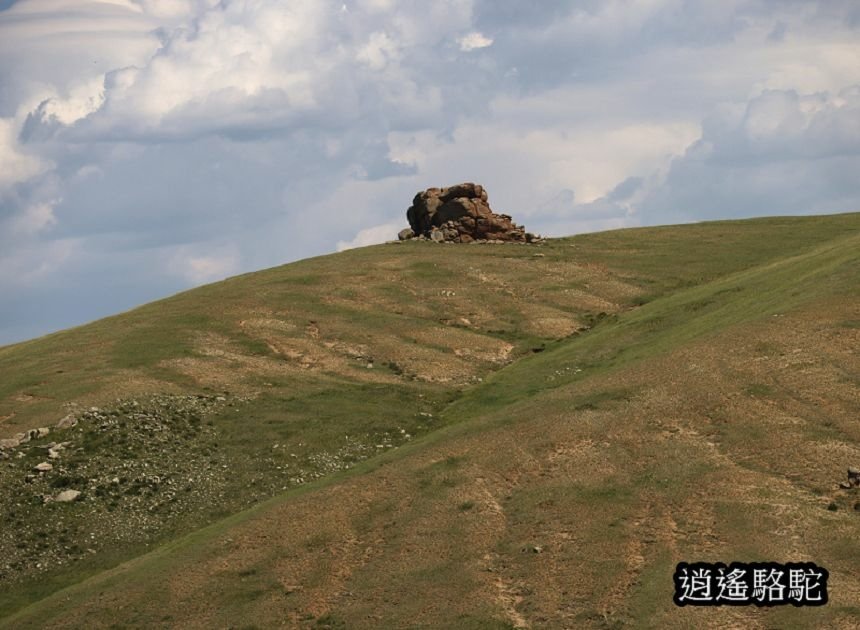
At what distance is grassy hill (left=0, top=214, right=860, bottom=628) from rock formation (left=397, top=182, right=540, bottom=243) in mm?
29239

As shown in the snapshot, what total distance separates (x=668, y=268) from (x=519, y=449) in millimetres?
64600

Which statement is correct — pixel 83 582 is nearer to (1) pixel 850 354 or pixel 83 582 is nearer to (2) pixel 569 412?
(2) pixel 569 412

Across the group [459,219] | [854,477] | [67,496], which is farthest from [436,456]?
[459,219]

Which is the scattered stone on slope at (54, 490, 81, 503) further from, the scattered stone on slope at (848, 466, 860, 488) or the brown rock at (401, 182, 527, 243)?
the brown rock at (401, 182, 527, 243)

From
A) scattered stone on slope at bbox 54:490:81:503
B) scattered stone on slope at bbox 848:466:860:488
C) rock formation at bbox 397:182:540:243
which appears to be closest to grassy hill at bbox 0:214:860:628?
scattered stone on slope at bbox 54:490:81:503

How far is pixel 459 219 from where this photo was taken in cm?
13762

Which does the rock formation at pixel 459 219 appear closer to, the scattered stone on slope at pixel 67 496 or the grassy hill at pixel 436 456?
the grassy hill at pixel 436 456

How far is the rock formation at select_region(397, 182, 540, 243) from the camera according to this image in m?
136

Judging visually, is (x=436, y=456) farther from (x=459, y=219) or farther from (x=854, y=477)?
(x=459, y=219)

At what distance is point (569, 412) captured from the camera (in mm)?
61844

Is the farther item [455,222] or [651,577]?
[455,222]

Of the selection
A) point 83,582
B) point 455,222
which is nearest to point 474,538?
point 83,582

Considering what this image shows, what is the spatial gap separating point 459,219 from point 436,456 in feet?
265

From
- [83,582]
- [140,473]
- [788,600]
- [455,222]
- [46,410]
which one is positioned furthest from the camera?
[455,222]
